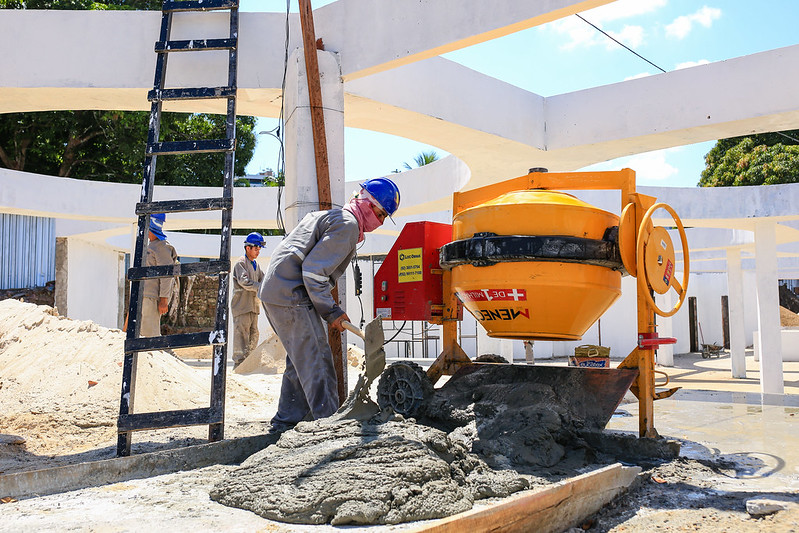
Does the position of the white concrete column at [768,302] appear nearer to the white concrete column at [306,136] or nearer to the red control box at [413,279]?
the red control box at [413,279]

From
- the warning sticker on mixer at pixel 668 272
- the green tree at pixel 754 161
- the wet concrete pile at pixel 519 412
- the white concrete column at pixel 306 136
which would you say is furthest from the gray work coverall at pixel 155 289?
the green tree at pixel 754 161

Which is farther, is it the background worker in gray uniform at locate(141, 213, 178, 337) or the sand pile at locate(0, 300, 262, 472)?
the background worker in gray uniform at locate(141, 213, 178, 337)

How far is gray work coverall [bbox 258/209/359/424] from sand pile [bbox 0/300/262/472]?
1.57 meters

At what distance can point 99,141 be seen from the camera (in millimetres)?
19453

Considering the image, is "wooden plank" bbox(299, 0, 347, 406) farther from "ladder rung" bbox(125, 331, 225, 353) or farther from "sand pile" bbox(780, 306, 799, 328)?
"sand pile" bbox(780, 306, 799, 328)

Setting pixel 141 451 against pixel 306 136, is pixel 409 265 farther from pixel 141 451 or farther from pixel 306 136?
pixel 141 451

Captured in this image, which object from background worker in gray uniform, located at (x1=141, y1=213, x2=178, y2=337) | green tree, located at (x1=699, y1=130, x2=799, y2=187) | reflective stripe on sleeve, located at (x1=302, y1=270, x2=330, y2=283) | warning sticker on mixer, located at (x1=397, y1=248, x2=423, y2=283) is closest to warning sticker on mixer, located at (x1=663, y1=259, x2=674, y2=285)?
warning sticker on mixer, located at (x1=397, y1=248, x2=423, y2=283)

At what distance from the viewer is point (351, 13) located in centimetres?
552

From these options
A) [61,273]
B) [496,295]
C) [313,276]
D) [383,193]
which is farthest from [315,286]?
[61,273]

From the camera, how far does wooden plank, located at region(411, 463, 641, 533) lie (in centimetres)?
231

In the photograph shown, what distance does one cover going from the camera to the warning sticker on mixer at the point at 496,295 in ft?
13.9

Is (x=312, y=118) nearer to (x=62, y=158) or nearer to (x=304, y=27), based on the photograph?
(x=304, y=27)

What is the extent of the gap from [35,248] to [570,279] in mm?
13969

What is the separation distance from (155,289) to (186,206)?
9.65 ft
